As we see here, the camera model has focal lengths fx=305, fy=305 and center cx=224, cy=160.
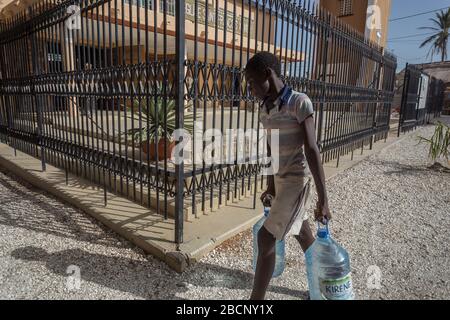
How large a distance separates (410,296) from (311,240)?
0.93 meters

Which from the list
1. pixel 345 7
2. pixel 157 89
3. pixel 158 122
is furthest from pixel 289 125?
pixel 345 7

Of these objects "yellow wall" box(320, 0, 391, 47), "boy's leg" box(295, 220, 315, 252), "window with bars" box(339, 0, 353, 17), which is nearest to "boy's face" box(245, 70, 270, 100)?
"boy's leg" box(295, 220, 315, 252)

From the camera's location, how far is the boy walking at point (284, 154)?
1.84 m

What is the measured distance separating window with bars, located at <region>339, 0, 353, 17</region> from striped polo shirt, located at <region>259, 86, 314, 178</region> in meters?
27.4

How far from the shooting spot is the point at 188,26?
1114cm

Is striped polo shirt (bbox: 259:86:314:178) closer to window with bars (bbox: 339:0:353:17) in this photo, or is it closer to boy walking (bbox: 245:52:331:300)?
boy walking (bbox: 245:52:331:300)

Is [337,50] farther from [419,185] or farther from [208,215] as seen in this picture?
[208,215]

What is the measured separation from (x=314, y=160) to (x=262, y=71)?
2.07 ft

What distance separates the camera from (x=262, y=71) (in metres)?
1.88

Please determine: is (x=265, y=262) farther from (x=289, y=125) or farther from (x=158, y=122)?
(x=158, y=122)

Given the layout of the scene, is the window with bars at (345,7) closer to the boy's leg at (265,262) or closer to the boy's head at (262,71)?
the boy's head at (262,71)

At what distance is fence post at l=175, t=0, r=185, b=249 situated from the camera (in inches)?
98.7

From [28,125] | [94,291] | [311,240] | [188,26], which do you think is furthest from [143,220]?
[188,26]

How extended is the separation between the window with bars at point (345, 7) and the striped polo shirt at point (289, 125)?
90.0ft
